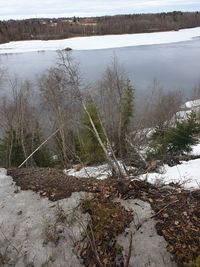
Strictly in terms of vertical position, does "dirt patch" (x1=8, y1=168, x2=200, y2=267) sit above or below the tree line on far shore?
above

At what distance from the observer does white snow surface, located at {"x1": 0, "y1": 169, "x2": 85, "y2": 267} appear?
3.98 m

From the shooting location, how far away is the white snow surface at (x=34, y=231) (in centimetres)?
398

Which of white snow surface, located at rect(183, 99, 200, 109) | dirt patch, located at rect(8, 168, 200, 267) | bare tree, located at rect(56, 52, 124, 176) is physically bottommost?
white snow surface, located at rect(183, 99, 200, 109)

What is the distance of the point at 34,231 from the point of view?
4.32 metres

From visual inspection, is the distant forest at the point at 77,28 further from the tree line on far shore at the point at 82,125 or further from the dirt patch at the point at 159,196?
the dirt patch at the point at 159,196

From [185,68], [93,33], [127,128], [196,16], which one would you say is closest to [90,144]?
[127,128]

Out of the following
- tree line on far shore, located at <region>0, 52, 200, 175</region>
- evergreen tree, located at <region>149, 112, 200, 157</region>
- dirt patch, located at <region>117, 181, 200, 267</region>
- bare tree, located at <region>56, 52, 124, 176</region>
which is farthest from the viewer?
tree line on far shore, located at <region>0, 52, 200, 175</region>

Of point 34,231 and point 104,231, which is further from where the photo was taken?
point 34,231

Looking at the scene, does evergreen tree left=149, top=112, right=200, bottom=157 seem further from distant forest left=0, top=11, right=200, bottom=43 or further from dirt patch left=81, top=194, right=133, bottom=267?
distant forest left=0, top=11, right=200, bottom=43

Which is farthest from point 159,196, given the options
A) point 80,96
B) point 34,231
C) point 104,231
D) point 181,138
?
point 181,138

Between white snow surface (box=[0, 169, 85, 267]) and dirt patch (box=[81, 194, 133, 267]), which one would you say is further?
white snow surface (box=[0, 169, 85, 267])

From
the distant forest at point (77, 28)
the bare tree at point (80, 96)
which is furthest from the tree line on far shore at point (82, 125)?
the distant forest at point (77, 28)

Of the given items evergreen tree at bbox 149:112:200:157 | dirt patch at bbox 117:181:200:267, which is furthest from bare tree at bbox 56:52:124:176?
dirt patch at bbox 117:181:200:267

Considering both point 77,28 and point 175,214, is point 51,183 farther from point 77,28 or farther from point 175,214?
point 77,28
